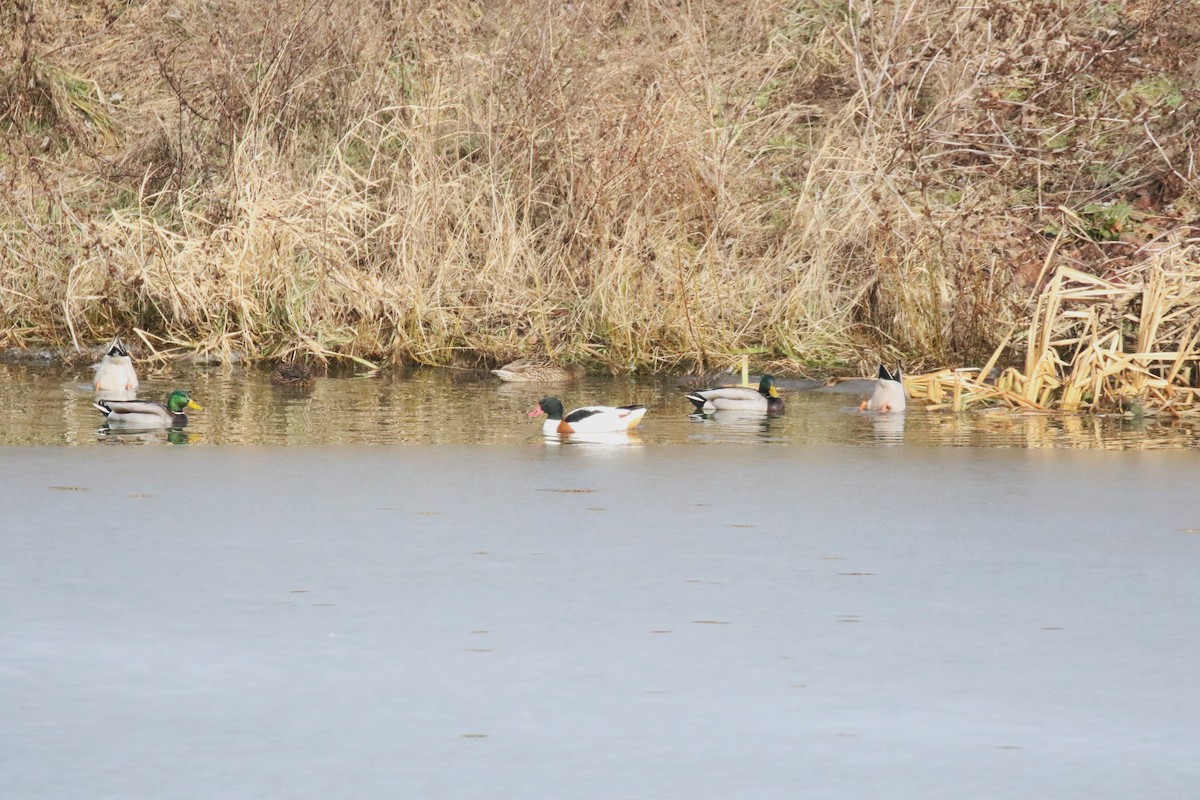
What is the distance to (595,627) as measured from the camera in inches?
140

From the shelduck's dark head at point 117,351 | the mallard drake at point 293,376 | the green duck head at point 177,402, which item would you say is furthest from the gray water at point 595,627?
the mallard drake at point 293,376

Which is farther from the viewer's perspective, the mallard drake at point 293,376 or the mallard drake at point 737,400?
the mallard drake at point 293,376

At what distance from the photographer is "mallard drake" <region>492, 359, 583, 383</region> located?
9844 mm

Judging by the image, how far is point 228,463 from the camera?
6109 millimetres

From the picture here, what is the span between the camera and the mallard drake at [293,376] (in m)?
9.62

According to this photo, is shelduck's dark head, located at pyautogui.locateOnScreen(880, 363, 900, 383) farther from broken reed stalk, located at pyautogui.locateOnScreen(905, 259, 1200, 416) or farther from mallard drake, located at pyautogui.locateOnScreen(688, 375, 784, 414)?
mallard drake, located at pyautogui.locateOnScreen(688, 375, 784, 414)

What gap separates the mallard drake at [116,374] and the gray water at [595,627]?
276 cm

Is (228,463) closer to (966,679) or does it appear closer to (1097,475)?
(1097,475)

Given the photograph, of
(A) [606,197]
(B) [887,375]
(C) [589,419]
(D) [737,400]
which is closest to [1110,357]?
(B) [887,375]

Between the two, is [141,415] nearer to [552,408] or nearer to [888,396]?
[552,408]

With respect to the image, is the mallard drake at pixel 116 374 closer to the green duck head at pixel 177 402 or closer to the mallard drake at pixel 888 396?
the green duck head at pixel 177 402

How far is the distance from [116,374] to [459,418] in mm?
2167

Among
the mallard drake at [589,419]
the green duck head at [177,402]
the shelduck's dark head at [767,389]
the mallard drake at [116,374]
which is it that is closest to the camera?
the mallard drake at [589,419]

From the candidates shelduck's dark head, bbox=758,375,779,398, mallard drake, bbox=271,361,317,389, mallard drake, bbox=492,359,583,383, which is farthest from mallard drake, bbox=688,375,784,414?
mallard drake, bbox=271,361,317,389
